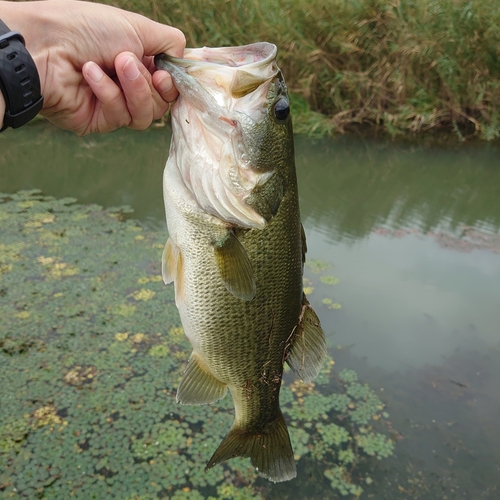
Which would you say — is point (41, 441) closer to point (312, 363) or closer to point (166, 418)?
point (166, 418)

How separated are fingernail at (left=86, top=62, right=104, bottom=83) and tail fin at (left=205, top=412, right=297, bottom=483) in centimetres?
123

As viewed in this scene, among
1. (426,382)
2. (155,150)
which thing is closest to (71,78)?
(426,382)

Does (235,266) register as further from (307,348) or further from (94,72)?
(94,72)

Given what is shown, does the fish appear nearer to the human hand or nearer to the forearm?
the human hand

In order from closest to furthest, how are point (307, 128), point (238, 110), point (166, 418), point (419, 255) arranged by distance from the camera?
1. point (238, 110)
2. point (166, 418)
3. point (419, 255)
4. point (307, 128)

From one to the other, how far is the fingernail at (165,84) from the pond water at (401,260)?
2073 millimetres

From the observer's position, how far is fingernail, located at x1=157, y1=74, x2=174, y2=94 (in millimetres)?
1400

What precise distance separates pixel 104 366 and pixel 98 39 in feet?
Answer: 6.85

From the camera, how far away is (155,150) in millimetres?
7238

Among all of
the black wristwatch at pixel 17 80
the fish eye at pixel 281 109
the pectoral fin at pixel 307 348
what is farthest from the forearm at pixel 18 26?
the pectoral fin at pixel 307 348

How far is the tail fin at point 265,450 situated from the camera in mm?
1634

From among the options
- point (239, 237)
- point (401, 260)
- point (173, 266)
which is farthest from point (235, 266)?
point (401, 260)

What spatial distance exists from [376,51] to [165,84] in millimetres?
7322

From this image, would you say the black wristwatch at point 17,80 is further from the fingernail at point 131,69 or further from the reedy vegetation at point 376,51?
the reedy vegetation at point 376,51
